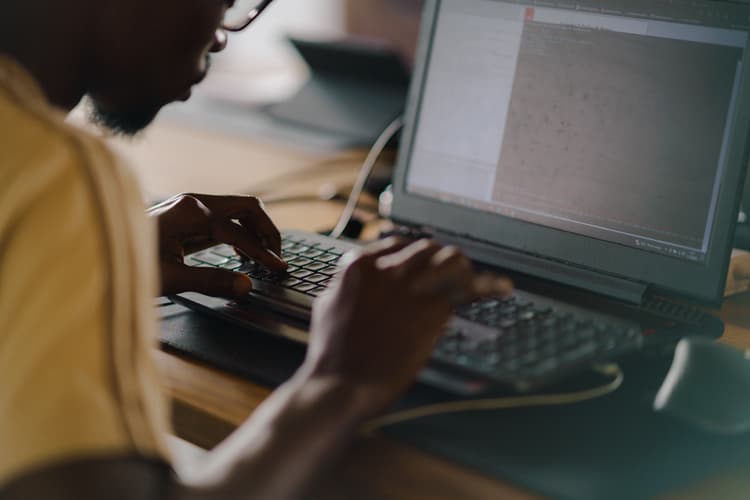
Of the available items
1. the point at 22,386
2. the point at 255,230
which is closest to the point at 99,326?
the point at 22,386

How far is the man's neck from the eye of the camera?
0.60 m

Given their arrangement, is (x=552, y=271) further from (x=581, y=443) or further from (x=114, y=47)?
(x=114, y=47)

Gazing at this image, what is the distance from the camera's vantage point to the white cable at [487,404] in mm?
646

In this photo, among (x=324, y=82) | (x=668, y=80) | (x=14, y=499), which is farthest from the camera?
(x=324, y=82)

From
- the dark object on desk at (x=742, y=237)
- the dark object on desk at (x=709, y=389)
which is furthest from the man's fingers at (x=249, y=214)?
the dark object on desk at (x=742, y=237)

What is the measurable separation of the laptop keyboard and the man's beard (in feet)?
0.64

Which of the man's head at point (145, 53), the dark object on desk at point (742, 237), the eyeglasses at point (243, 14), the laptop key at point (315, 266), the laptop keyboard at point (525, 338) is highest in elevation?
the eyeglasses at point (243, 14)

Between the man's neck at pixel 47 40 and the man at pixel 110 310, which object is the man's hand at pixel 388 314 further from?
the man's neck at pixel 47 40

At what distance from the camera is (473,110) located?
0.97 metres

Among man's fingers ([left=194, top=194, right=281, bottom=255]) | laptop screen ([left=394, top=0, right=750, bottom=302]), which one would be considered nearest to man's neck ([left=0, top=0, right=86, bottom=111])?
man's fingers ([left=194, top=194, right=281, bottom=255])

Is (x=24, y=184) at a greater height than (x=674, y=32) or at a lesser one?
lesser

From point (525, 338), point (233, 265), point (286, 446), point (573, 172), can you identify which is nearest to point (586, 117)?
point (573, 172)

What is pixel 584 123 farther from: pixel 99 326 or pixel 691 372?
pixel 99 326

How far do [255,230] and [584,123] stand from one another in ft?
1.23
